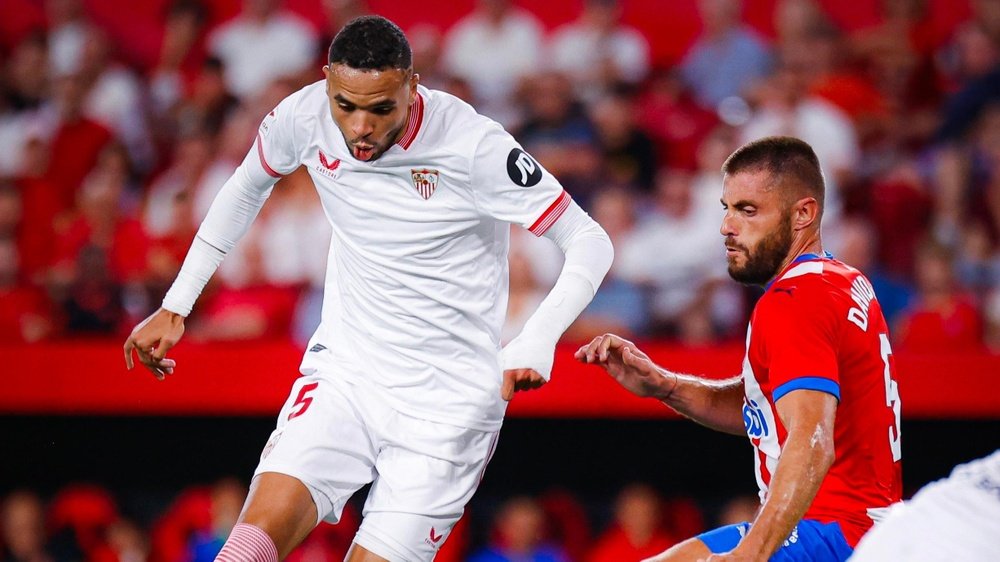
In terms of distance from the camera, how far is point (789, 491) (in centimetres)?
333

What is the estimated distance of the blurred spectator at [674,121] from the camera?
8727 millimetres

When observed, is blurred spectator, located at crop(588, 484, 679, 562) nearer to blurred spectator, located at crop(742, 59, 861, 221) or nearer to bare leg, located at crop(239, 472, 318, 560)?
blurred spectator, located at crop(742, 59, 861, 221)

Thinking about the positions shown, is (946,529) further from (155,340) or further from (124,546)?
(124,546)

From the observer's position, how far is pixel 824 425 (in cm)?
341

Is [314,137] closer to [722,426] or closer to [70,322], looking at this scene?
[722,426]

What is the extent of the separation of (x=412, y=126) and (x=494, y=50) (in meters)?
5.59

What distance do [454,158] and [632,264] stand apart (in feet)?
12.7

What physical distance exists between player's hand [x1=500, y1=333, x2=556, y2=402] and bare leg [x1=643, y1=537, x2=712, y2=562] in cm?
63

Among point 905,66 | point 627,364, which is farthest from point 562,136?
point 627,364

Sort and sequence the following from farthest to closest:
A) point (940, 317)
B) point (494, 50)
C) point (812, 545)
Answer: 1. point (494, 50)
2. point (940, 317)
3. point (812, 545)

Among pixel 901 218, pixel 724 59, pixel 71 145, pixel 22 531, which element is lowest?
pixel 22 531

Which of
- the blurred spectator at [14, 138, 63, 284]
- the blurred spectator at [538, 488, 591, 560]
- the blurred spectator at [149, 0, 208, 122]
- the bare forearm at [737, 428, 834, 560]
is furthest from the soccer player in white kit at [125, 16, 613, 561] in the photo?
Answer: the blurred spectator at [149, 0, 208, 122]

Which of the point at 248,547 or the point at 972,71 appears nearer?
the point at 248,547

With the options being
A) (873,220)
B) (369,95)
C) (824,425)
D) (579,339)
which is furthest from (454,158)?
(873,220)
